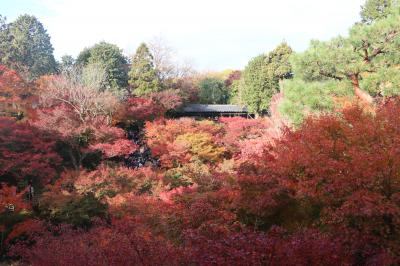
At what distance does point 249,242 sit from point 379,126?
4.68 m

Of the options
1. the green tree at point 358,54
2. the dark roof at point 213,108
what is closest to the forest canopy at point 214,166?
the green tree at point 358,54

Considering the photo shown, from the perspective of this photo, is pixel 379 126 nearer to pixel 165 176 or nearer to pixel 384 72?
pixel 384 72

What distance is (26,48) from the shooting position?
35.7 metres

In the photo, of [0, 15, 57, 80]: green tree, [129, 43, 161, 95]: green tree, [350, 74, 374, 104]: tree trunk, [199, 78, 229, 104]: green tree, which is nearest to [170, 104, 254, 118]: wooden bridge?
[199, 78, 229, 104]: green tree

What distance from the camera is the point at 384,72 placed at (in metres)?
12.5

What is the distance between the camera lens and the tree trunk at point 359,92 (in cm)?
1294

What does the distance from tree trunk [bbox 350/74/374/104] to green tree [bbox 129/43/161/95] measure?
18622 mm

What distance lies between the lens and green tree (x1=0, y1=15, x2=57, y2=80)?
34344 mm

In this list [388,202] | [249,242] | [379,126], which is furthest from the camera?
[379,126]

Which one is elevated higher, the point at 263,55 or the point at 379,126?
the point at 263,55

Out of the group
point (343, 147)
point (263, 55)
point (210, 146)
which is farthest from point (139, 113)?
point (343, 147)

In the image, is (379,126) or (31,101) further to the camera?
(31,101)

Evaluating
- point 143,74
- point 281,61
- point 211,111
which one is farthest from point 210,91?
point 143,74

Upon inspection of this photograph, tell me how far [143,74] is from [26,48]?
514 inches
